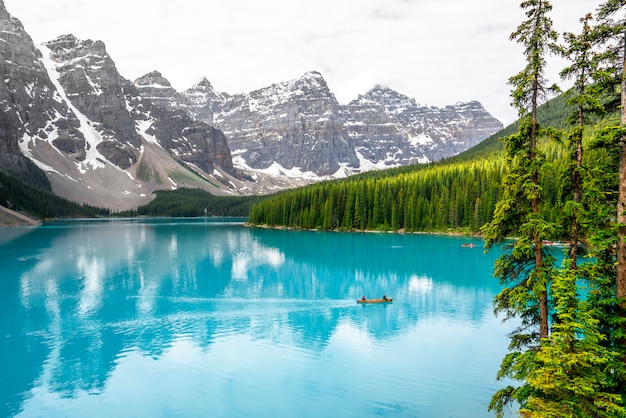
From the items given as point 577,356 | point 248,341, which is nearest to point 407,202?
point 248,341

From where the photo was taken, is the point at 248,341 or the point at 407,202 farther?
the point at 407,202

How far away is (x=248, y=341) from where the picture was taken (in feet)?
118

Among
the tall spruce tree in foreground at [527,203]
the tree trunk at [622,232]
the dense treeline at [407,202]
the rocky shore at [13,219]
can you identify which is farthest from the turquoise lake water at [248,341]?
the rocky shore at [13,219]

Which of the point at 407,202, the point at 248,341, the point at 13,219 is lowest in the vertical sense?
the point at 248,341

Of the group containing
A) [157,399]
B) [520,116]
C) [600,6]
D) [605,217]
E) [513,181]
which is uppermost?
[600,6]

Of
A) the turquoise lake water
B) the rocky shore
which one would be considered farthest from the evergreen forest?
the rocky shore

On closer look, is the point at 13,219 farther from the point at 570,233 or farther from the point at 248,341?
the point at 570,233

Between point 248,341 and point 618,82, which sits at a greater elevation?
point 618,82

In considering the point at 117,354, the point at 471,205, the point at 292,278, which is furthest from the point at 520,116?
the point at 471,205

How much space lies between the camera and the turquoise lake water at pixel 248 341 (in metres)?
25.2

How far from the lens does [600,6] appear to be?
17.6 metres

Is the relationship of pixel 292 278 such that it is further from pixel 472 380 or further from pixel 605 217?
pixel 605 217

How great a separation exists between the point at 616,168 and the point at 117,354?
3189 cm

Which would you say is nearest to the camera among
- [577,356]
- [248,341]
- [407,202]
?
[577,356]
